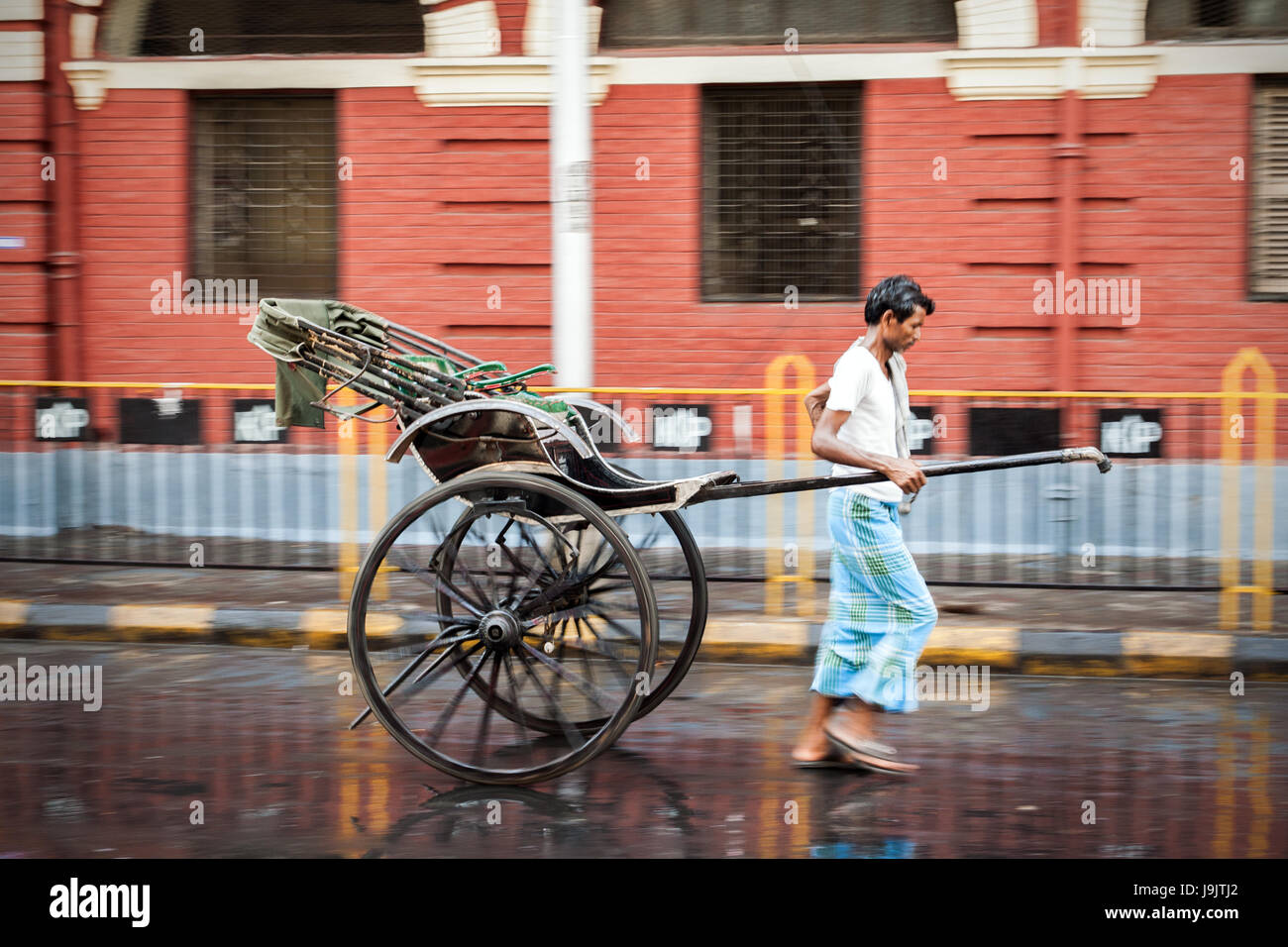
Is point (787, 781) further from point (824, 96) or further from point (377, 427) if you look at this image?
point (824, 96)

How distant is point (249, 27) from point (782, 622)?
639 centimetres

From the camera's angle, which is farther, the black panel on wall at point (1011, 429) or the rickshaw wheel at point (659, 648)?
the black panel on wall at point (1011, 429)

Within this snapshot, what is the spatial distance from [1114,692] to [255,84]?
24.6 ft

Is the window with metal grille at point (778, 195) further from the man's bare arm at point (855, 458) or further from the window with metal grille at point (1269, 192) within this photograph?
the man's bare arm at point (855, 458)

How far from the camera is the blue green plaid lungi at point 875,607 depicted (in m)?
4.99

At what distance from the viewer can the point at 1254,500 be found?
7207 mm

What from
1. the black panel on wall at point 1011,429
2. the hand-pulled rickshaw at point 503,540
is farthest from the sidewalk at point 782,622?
the hand-pulled rickshaw at point 503,540

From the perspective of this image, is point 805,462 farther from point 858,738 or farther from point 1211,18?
point 1211,18

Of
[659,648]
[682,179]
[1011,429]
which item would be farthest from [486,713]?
[682,179]

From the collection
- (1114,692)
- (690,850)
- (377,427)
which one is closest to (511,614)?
(690,850)

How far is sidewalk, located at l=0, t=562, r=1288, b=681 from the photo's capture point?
22.2 ft

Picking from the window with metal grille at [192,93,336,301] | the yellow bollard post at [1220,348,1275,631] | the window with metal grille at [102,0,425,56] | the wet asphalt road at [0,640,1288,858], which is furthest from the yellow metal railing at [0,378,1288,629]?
the window with metal grille at [102,0,425,56]

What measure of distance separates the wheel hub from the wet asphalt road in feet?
1.79

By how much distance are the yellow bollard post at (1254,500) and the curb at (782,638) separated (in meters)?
0.36
